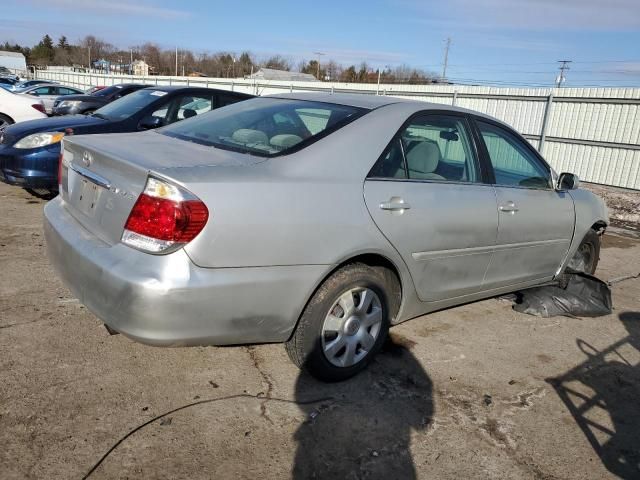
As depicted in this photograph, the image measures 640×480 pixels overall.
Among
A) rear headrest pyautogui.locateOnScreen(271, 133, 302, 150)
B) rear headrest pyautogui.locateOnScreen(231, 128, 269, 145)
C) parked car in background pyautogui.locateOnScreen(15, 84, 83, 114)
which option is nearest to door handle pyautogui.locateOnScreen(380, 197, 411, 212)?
rear headrest pyautogui.locateOnScreen(271, 133, 302, 150)

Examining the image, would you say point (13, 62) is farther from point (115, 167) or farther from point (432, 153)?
point (432, 153)

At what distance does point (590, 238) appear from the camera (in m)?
5.17

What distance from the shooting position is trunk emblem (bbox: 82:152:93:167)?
9.86 ft

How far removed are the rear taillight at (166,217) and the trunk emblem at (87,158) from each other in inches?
27.1

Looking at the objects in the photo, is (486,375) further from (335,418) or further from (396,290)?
(335,418)

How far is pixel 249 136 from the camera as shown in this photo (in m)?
3.28

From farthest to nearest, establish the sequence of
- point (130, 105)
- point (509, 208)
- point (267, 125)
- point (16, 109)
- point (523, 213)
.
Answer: point (16, 109), point (130, 105), point (523, 213), point (509, 208), point (267, 125)

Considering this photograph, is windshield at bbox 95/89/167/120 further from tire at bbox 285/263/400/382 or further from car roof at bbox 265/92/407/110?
tire at bbox 285/263/400/382

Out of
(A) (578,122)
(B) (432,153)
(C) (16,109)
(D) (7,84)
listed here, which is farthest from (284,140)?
(D) (7,84)

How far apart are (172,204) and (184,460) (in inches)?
45.6

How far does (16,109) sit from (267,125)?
8.60 m

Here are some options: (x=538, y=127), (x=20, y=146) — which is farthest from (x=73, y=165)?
(x=538, y=127)

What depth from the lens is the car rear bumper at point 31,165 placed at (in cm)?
623

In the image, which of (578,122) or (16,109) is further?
(578,122)
